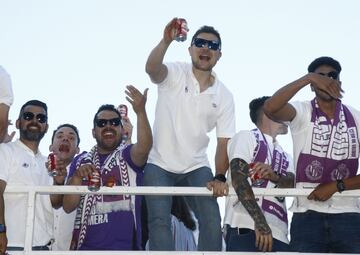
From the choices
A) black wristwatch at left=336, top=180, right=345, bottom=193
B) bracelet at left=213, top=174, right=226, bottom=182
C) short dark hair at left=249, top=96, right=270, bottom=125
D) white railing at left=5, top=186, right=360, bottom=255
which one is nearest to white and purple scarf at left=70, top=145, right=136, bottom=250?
white railing at left=5, top=186, right=360, bottom=255

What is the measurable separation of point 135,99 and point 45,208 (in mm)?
1224

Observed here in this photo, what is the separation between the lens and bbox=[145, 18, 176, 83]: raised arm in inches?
246

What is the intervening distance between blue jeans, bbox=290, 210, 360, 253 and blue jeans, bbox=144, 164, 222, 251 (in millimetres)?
681

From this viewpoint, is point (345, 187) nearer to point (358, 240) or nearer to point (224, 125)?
point (358, 240)

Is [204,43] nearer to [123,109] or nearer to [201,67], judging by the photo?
[201,67]

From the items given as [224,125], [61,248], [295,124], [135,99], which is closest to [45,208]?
[61,248]

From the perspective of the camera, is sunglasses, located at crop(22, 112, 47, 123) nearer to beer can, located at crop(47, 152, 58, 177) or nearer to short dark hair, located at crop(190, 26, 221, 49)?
beer can, located at crop(47, 152, 58, 177)

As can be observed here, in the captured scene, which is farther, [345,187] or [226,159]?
[226,159]

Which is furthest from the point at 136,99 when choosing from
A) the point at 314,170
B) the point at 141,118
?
the point at 314,170

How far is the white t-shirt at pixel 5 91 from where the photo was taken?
6.16m

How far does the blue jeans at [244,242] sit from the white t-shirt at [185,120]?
654 millimetres

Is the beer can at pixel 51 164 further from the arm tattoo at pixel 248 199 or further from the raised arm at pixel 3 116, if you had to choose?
the arm tattoo at pixel 248 199

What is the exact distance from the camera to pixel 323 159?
20.2ft

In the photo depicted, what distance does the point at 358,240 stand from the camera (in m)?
5.96
